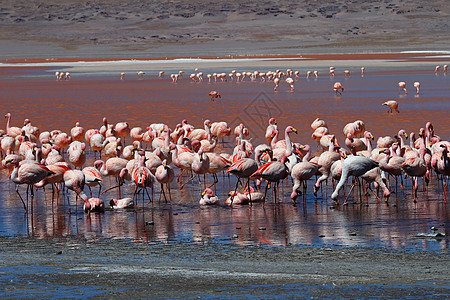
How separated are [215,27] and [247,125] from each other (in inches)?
4623

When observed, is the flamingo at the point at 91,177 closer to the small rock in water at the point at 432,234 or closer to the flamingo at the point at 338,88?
the small rock in water at the point at 432,234

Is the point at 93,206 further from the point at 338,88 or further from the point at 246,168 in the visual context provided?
the point at 338,88

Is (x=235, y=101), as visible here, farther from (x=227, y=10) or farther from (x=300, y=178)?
(x=227, y=10)

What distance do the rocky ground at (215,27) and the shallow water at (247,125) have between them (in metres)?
56.4

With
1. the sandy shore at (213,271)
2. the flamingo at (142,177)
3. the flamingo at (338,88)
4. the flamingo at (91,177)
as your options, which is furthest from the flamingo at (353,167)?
the flamingo at (338,88)

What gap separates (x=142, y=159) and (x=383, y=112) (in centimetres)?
1451

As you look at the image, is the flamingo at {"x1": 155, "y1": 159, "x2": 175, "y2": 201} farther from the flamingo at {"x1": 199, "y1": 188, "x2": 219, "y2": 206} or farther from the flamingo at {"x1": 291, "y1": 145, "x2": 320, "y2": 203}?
the flamingo at {"x1": 291, "y1": 145, "x2": 320, "y2": 203}

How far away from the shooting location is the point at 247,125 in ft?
77.2

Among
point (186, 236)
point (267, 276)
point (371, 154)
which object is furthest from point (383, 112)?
point (267, 276)

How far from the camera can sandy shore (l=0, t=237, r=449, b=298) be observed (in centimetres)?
733

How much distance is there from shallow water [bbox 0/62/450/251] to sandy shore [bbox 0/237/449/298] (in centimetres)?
57

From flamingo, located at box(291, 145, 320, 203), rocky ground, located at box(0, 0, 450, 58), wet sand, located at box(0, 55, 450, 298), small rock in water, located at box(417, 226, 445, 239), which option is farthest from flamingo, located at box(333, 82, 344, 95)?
rocky ground, located at box(0, 0, 450, 58)

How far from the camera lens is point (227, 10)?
516 feet

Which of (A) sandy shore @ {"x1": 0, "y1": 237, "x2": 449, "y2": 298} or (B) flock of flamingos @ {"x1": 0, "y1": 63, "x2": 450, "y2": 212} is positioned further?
(B) flock of flamingos @ {"x1": 0, "y1": 63, "x2": 450, "y2": 212}
